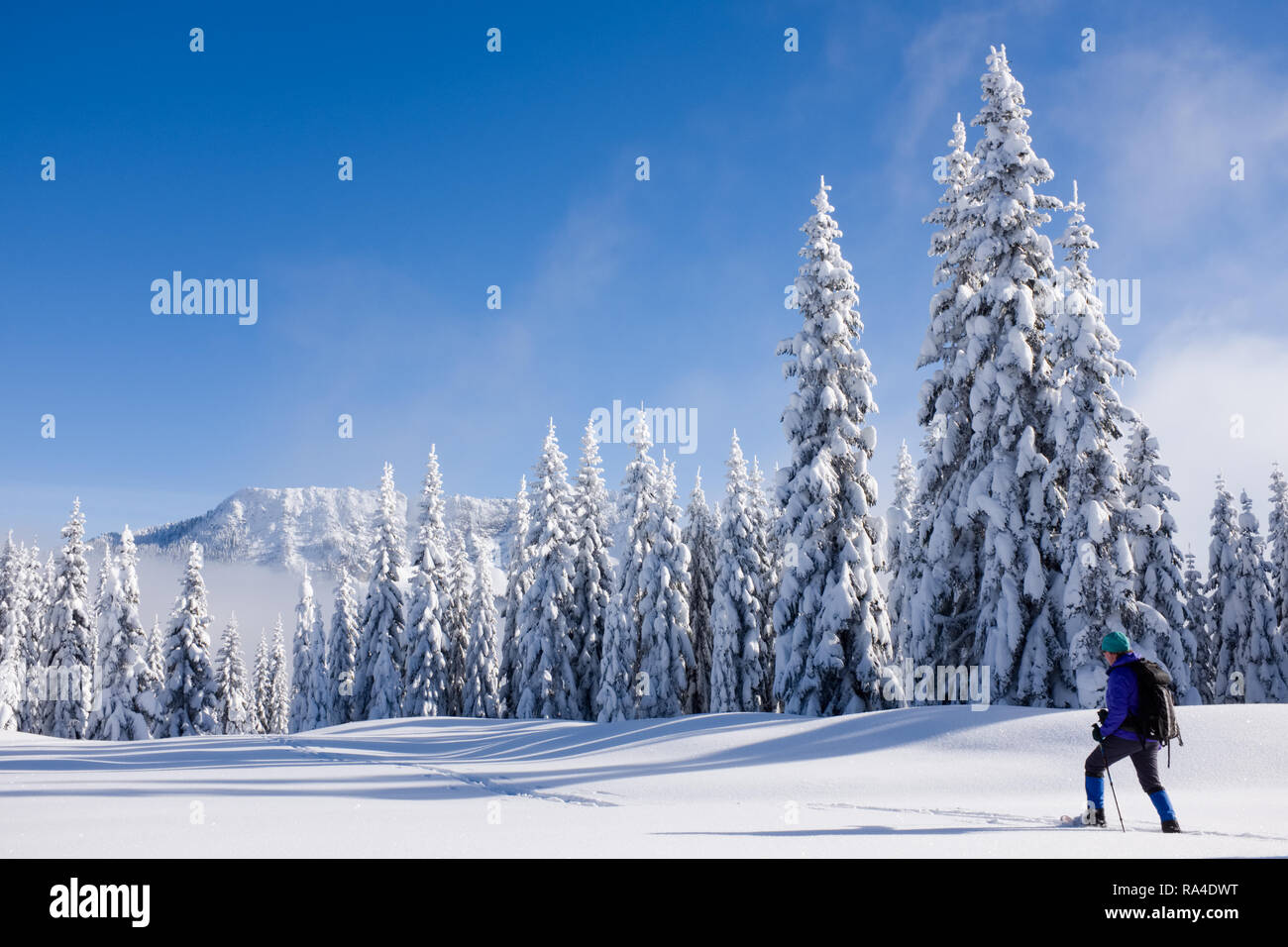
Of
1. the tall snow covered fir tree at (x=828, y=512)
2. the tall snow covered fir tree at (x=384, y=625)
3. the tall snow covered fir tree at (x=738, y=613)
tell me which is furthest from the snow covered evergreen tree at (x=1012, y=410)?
the tall snow covered fir tree at (x=384, y=625)

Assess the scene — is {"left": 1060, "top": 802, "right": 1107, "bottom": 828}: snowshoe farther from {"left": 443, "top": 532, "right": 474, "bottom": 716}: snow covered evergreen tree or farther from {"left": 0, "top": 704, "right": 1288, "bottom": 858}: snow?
{"left": 443, "top": 532, "right": 474, "bottom": 716}: snow covered evergreen tree

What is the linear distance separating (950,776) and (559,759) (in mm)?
7644

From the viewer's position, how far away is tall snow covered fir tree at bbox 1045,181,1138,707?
19172mm

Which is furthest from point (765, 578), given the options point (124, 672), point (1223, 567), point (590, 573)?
point (124, 672)

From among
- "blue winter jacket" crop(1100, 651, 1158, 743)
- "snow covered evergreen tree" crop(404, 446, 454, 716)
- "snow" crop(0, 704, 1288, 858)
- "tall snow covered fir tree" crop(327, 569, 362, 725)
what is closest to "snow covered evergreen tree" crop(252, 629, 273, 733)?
"tall snow covered fir tree" crop(327, 569, 362, 725)

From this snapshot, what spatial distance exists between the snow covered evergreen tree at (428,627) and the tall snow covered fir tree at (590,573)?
9234 mm

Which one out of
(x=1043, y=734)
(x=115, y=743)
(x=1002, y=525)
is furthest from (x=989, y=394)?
(x=115, y=743)

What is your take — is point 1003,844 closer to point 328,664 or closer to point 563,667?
point 563,667

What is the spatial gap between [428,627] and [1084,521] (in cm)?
3419

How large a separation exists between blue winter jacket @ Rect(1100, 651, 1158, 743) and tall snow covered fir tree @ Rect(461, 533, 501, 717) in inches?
1608

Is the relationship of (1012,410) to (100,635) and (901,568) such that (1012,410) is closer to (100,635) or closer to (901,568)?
(901,568)

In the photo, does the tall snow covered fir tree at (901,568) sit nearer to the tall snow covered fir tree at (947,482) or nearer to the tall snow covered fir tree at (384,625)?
the tall snow covered fir tree at (947,482)

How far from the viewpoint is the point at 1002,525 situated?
2017 centimetres

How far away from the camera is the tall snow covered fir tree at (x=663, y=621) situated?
36562 millimetres
